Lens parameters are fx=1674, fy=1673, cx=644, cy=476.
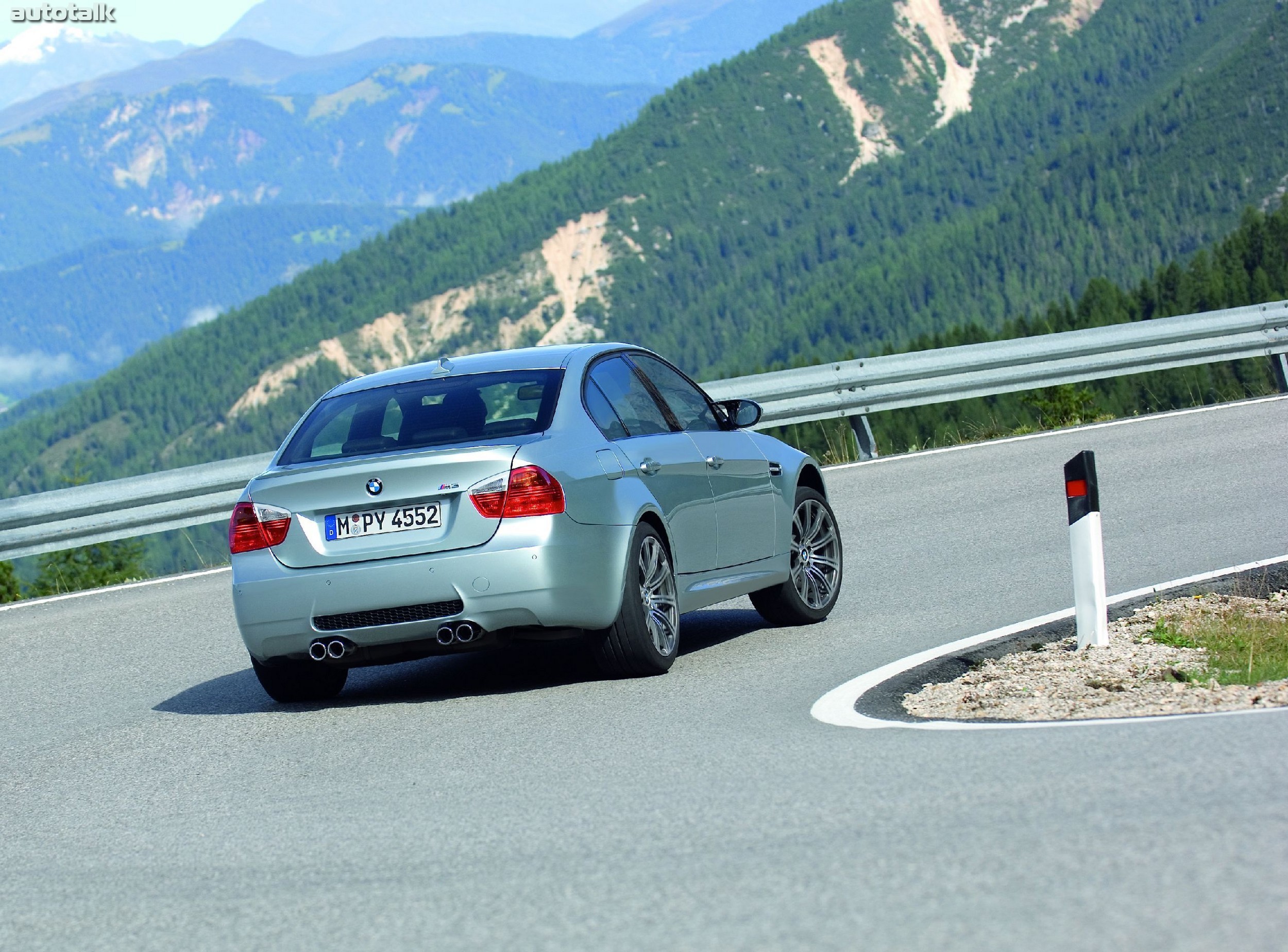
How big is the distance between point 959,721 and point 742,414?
287 centimetres

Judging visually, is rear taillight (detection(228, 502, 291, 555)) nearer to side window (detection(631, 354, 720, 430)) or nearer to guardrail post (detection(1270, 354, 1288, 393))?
side window (detection(631, 354, 720, 430))

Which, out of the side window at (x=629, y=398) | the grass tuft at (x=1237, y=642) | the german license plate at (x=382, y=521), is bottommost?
the grass tuft at (x=1237, y=642)

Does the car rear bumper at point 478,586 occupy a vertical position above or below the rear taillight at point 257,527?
below

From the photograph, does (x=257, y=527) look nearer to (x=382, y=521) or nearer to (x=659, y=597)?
(x=382, y=521)

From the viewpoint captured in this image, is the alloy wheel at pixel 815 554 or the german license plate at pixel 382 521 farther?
the alloy wheel at pixel 815 554

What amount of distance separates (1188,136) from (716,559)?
620ft

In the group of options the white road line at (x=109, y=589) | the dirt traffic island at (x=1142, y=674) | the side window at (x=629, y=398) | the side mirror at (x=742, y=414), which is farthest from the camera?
the white road line at (x=109, y=589)

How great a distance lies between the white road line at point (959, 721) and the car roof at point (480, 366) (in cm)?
196

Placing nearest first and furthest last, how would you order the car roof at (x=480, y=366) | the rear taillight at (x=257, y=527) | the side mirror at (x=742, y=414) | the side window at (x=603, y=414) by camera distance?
the rear taillight at (x=257, y=527) < the side window at (x=603, y=414) < the car roof at (x=480, y=366) < the side mirror at (x=742, y=414)

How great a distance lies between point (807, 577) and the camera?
8.45 meters

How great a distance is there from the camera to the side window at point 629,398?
24.6 feet

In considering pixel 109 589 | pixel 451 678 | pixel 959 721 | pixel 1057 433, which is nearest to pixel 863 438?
pixel 1057 433

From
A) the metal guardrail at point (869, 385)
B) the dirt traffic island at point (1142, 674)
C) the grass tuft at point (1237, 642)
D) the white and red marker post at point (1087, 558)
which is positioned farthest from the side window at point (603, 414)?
the metal guardrail at point (869, 385)

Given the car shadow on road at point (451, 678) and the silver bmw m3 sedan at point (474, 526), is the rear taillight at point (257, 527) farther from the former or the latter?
the car shadow on road at point (451, 678)
